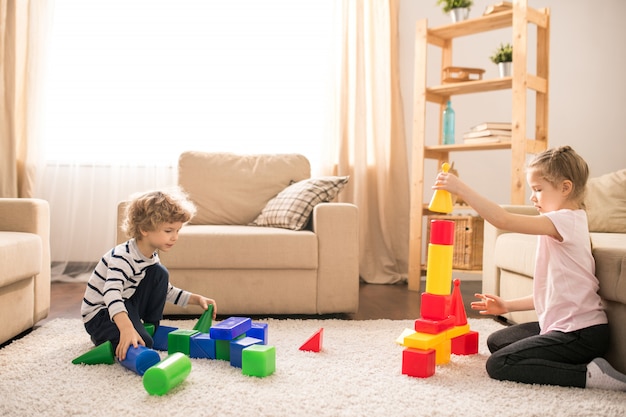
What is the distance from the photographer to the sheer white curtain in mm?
3961

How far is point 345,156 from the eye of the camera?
4.09 m

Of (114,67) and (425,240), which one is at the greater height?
(114,67)

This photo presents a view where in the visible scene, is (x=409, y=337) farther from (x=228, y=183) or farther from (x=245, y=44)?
(x=245, y=44)

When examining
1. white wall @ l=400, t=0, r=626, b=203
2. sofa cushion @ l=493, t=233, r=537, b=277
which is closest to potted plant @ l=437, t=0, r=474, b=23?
white wall @ l=400, t=0, r=626, b=203

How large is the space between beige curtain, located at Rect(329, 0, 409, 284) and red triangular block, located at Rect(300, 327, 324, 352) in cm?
211

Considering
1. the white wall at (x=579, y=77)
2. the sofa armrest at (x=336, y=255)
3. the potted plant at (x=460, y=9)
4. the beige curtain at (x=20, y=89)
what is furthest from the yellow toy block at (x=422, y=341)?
the beige curtain at (x=20, y=89)

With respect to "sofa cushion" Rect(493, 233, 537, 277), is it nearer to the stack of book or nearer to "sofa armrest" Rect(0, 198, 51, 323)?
the stack of book

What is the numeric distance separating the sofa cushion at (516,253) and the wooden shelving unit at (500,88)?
696 millimetres

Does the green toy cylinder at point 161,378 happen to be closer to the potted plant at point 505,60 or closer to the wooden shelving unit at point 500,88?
the wooden shelving unit at point 500,88

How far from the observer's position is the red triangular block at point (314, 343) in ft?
6.44

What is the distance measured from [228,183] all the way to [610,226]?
2087 millimetres

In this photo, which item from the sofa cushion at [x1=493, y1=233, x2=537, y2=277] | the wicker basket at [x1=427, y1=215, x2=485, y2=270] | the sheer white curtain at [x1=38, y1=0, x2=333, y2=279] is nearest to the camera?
the sofa cushion at [x1=493, y1=233, x2=537, y2=277]

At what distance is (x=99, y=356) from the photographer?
1.74 m

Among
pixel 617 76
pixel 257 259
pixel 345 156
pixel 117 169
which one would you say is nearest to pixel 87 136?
pixel 117 169
